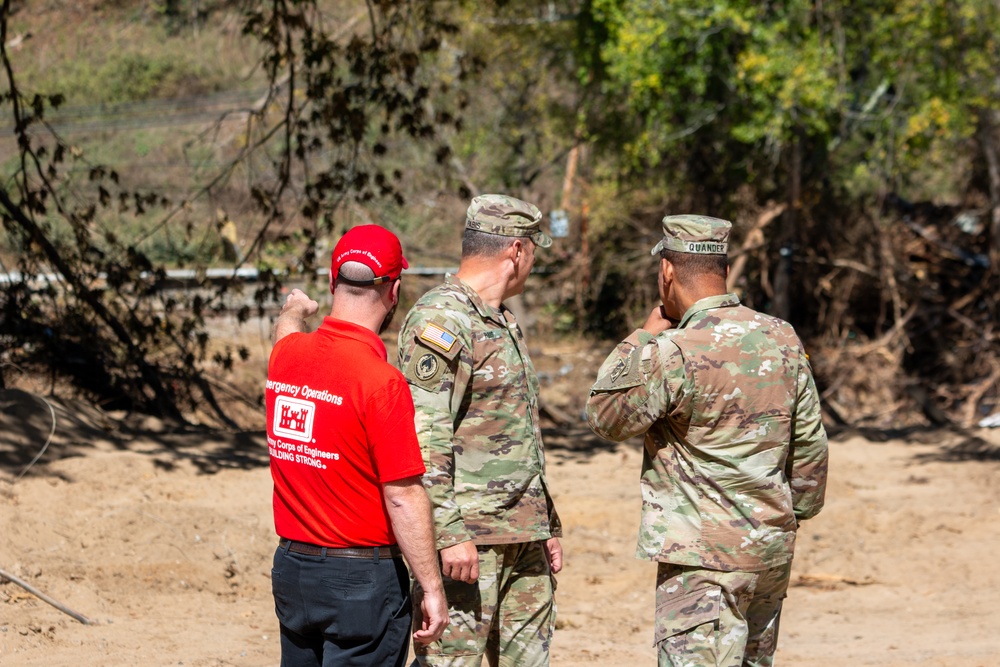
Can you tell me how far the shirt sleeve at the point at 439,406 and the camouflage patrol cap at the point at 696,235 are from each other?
0.70 metres

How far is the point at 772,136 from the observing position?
11.9m

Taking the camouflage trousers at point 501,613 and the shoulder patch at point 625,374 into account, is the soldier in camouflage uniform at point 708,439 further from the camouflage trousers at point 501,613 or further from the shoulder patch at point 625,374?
the camouflage trousers at point 501,613

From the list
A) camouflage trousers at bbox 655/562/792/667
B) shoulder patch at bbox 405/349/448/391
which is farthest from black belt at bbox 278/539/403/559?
camouflage trousers at bbox 655/562/792/667

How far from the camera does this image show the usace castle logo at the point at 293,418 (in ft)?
8.52

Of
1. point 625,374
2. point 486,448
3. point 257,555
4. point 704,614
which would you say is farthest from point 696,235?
point 257,555

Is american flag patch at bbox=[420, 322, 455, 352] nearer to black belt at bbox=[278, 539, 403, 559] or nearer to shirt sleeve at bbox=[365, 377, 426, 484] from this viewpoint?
shirt sleeve at bbox=[365, 377, 426, 484]

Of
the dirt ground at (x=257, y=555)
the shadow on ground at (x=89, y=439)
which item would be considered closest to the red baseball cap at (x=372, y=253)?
the dirt ground at (x=257, y=555)

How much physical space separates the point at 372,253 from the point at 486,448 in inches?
29.1

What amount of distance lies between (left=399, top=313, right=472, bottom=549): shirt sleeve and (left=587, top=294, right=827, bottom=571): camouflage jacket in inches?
16.2

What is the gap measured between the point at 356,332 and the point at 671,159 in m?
12.5

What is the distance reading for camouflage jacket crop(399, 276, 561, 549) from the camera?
289cm

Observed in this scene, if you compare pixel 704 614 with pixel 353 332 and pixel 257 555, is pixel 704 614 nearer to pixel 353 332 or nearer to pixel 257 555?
pixel 353 332

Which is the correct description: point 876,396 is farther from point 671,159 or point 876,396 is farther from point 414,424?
point 414,424

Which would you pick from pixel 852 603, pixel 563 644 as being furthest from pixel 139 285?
pixel 852 603
